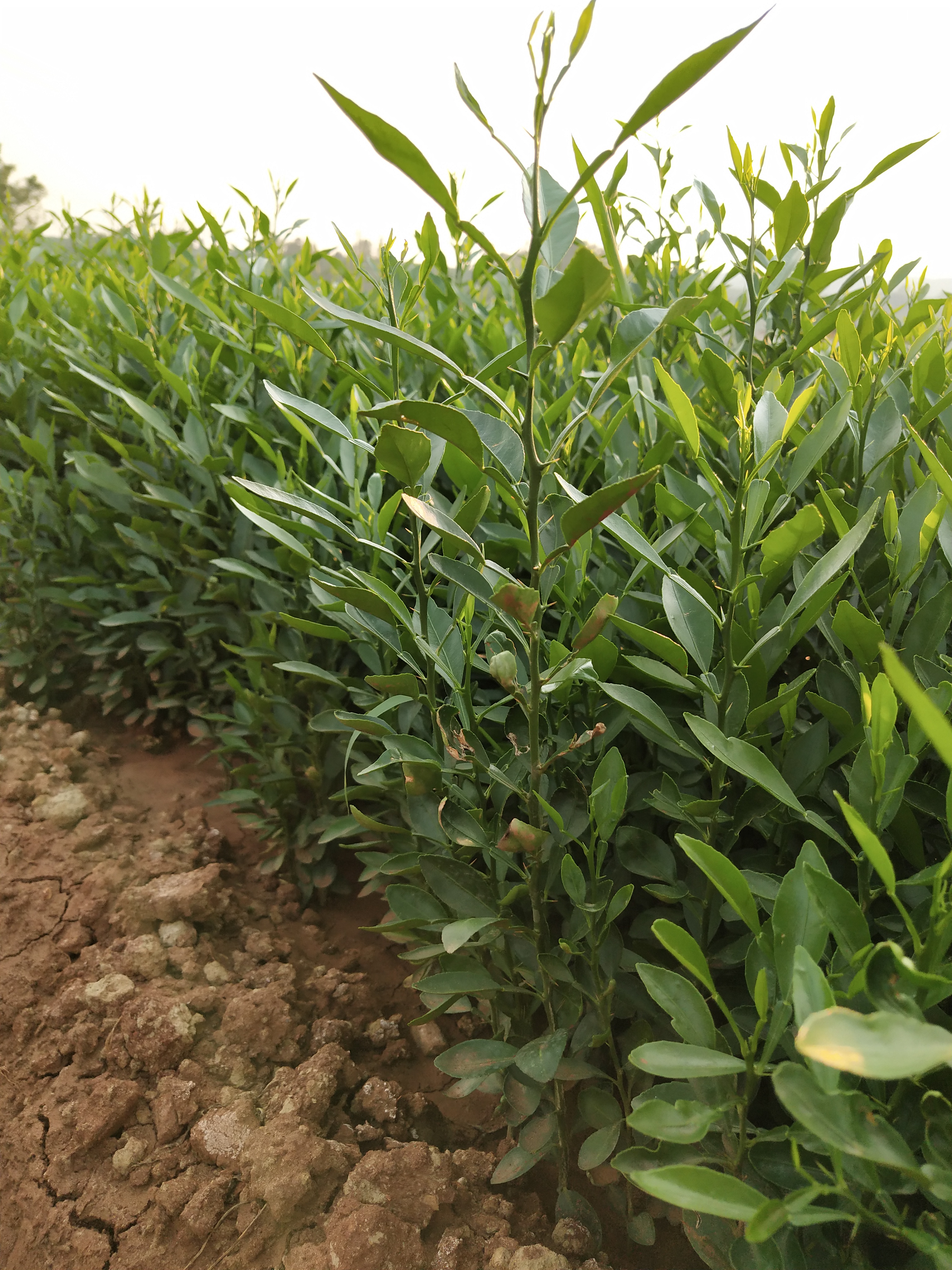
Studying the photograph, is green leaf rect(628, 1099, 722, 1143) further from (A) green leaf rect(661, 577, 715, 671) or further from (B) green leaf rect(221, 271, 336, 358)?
(B) green leaf rect(221, 271, 336, 358)

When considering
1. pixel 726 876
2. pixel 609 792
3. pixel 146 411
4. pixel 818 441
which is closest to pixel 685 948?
pixel 726 876

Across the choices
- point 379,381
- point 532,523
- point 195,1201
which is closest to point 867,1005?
point 532,523

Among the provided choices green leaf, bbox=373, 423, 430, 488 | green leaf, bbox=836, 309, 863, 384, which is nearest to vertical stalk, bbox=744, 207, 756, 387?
green leaf, bbox=836, 309, 863, 384

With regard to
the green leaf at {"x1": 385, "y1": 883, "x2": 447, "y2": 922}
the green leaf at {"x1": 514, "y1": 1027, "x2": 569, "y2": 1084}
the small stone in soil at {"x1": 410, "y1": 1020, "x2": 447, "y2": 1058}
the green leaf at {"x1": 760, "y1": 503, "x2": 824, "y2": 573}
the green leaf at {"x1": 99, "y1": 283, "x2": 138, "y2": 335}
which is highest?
the green leaf at {"x1": 99, "y1": 283, "x2": 138, "y2": 335}

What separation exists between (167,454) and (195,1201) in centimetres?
168

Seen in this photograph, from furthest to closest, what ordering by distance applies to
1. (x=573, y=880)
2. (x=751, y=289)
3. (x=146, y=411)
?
(x=146, y=411) → (x=751, y=289) → (x=573, y=880)

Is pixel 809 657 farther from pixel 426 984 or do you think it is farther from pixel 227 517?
pixel 227 517

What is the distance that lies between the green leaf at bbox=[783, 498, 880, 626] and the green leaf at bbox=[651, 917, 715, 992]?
332mm

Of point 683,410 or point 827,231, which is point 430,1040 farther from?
point 827,231

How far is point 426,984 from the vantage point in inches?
43.5

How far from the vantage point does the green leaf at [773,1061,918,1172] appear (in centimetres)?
62

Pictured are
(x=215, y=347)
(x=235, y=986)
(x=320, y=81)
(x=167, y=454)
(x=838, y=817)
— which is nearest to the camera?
(x=320, y=81)

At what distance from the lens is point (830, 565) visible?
860mm

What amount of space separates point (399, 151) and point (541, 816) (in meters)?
0.71
